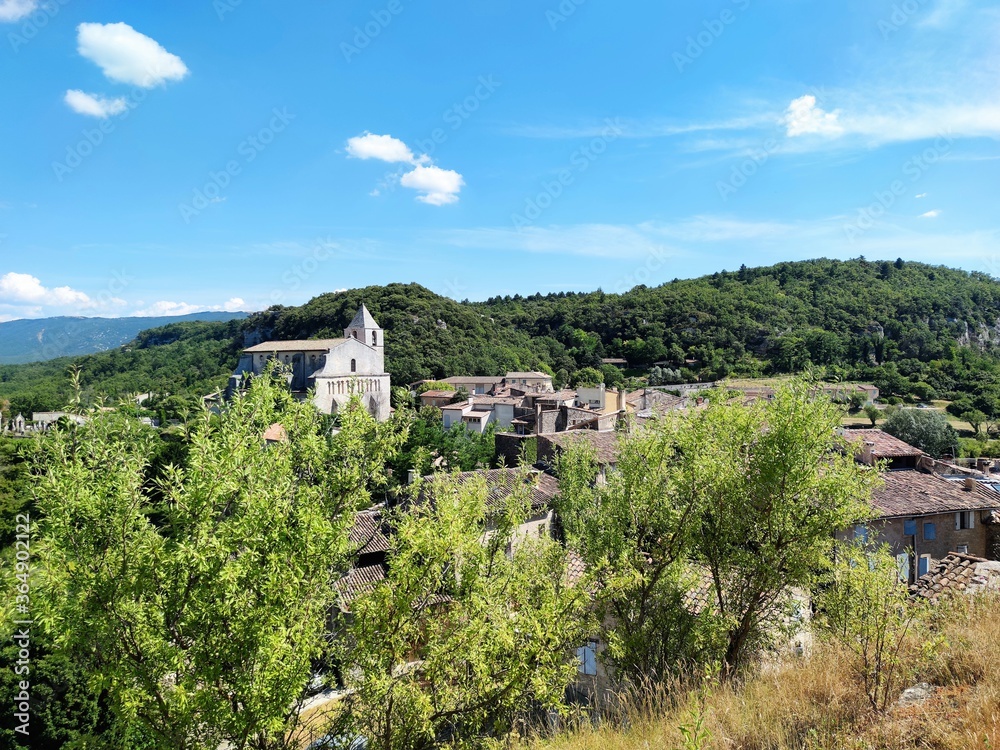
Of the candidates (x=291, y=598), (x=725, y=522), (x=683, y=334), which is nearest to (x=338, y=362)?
(x=725, y=522)

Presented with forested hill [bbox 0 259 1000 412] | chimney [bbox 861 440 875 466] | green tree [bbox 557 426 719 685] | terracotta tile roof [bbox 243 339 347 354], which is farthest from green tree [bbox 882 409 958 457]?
terracotta tile roof [bbox 243 339 347 354]

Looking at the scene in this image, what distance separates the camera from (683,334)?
12419 centimetres

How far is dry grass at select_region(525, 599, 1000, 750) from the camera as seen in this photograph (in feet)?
16.1

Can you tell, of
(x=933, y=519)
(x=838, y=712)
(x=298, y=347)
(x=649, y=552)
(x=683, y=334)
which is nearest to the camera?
(x=838, y=712)

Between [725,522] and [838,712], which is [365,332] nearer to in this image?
[725,522]

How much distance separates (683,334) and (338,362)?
88503mm

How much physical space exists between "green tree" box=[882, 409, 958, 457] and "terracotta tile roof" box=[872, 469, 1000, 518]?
35.8 metres

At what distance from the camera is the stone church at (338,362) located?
55594mm

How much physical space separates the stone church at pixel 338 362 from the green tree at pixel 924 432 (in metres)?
51.8

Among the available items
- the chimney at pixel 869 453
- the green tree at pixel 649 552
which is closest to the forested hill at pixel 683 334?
the chimney at pixel 869 453

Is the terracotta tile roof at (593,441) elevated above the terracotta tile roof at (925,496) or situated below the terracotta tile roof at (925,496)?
above

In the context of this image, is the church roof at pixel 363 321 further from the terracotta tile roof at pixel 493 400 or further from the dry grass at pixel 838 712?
Result: the dry grass at pixel 838 712

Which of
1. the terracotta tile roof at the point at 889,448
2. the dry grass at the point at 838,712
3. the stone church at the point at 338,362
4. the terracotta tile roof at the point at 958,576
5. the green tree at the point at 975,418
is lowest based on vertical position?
the green tree at the point at 975,418

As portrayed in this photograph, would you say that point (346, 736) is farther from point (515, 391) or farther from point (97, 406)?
point (515, 391)
